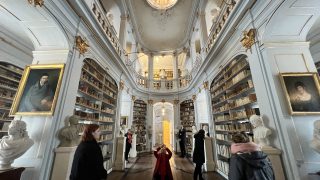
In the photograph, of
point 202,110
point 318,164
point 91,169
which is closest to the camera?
point 91,169

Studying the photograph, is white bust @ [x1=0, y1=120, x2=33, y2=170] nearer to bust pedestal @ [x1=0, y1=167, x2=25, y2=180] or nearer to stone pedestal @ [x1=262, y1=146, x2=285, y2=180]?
bust pedestal @ [x1=0, y1=167, x2=25, y2=180]

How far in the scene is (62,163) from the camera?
2.69 meters

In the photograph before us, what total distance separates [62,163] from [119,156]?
3031 millimetres

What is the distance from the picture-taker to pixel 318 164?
7.87 feet

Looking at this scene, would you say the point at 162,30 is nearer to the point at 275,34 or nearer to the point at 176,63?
the point at 176,63

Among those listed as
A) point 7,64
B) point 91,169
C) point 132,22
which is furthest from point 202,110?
point 7,64

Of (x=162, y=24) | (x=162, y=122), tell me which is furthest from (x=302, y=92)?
(x=162, y=122)

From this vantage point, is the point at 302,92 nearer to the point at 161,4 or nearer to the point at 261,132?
the point at 261,132

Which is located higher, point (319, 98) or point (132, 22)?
point (132, 22)

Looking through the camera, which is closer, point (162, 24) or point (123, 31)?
point (123, 31)

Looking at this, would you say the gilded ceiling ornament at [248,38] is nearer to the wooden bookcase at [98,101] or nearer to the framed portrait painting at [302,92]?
the framed portrait painting at [302,92]

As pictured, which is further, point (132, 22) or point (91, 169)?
point (132, 22)

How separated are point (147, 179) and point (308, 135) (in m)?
4.01

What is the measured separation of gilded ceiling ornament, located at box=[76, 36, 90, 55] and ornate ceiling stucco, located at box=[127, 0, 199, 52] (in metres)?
4.95
